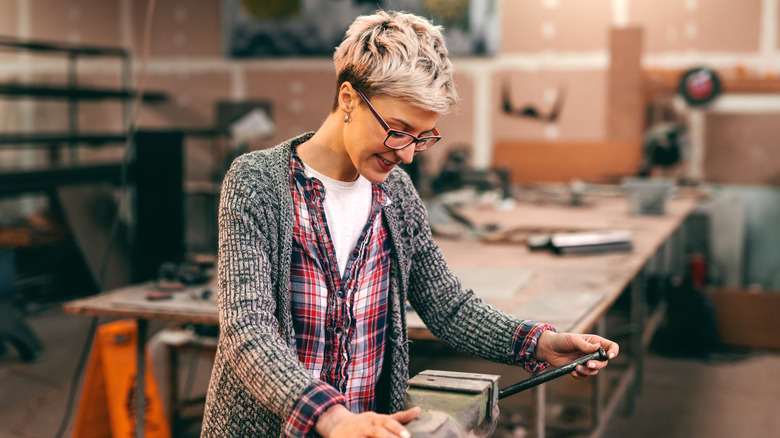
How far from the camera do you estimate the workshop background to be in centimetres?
399

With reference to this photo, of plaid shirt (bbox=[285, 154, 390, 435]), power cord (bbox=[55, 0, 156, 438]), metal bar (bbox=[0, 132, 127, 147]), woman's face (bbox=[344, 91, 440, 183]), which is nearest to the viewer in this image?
woman's face (bbox=[344, 91, 440, 183])

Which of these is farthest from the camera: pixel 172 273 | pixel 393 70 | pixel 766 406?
pixel 766 406

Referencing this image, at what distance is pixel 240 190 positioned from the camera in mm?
1173

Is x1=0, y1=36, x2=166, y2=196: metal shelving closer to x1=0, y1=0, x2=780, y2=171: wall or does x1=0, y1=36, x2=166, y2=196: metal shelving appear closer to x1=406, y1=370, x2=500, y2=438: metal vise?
x1=0, y1=0, x2=780, y2=171: wall

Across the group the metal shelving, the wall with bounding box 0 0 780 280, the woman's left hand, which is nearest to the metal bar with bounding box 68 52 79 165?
the metal shelving

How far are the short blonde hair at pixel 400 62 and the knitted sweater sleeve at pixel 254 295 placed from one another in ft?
0.76

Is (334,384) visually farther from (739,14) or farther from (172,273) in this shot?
(739,14)

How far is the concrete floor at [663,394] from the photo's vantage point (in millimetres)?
3203

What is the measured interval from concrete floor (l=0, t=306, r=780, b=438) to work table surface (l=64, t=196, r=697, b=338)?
742 millimetres

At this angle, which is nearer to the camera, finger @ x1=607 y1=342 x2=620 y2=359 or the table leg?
finger @ x1=607 y1=342 x2=620 y2=359

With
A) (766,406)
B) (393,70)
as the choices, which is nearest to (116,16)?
(766,406)

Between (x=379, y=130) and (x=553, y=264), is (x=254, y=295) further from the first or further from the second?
(x=553, y=264)

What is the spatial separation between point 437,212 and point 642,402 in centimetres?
138

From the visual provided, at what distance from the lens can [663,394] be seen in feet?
12.0
